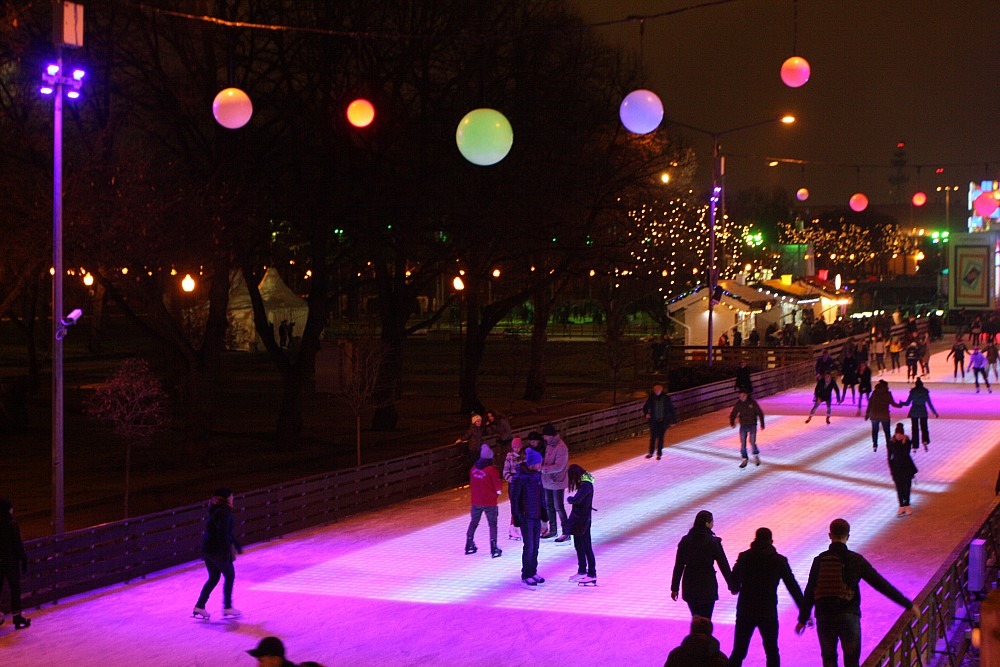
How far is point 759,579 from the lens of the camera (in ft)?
30.5

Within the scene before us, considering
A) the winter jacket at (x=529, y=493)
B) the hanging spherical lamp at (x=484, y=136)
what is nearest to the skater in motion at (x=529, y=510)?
the winter jacket at (x=529, y=493)

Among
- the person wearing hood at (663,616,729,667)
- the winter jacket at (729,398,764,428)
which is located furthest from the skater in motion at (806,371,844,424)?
the person wearing hood at (663,616,729,667)

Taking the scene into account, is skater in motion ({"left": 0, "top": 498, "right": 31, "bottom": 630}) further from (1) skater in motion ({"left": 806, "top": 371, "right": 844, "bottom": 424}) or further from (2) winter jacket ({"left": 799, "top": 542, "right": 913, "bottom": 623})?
(1) skater in motion ({"left": 806, "top": 371, "right": 844, "bottom": 424})

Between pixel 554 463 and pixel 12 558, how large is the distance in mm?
6652

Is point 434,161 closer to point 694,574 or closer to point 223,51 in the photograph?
point 223,51

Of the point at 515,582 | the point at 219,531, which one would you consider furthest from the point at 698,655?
the point at 515,582

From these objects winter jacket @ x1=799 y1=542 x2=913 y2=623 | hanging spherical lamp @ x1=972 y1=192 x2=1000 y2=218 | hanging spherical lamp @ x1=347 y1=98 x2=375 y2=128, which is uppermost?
hanging spherical lamp @ x1=972 y1=192 x2=1000 y2=218

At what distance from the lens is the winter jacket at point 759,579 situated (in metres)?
9.27

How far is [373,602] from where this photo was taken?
13.4 meters

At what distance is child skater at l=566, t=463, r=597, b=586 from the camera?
12.9m

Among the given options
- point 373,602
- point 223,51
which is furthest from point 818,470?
point 223,51

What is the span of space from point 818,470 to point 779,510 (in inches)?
161

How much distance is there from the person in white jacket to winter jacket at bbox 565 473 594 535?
1587 millimetres

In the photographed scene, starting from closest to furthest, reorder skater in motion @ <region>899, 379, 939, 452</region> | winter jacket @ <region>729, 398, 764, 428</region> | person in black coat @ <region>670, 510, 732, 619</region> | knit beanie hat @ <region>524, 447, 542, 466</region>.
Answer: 1. person in black coat @ <region>670, 510, 732, 619</region>
2. knit beanie hat @ <region>524, 447, 542, 466</region>
3. winter jacket @ <region>729, 398, 764, 428</region>
4. skater in motion @ <region>899, 379, 939, 452</region>
